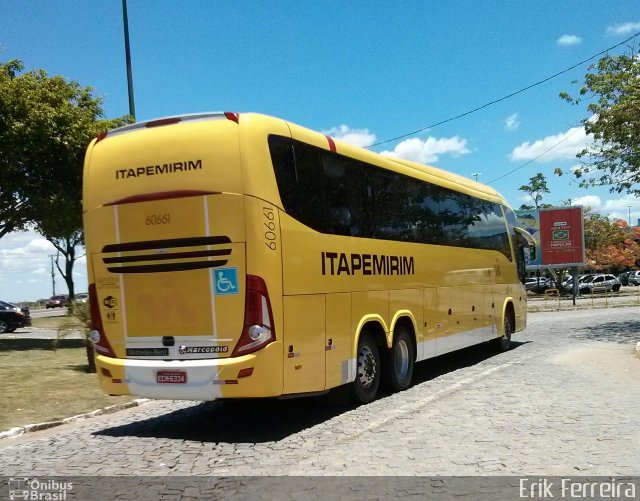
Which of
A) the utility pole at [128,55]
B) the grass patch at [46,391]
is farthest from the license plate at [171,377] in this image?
the utility pole at [128,55]

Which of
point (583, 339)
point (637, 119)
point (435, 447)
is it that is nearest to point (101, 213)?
point (435, 447)

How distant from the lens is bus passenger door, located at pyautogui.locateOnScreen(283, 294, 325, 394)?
680cm

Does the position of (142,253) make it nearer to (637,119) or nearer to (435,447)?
(435,447)

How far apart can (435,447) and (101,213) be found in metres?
4.76

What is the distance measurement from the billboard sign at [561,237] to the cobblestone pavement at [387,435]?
29655mm

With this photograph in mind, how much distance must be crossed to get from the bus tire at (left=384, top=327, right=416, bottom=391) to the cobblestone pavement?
0.75 feet

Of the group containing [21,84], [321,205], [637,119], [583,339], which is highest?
[21,84]

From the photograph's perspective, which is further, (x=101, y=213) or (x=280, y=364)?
(x=101, y=213)

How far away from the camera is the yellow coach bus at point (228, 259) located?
6.57 metres

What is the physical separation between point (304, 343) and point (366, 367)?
198cm

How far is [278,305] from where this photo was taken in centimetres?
670

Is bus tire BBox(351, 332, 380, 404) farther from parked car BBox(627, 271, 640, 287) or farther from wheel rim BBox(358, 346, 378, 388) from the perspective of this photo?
parked car BBox(627, 271, 640, 287)

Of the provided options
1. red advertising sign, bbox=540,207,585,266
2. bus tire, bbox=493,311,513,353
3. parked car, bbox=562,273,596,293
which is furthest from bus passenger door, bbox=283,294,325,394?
parked car, bbox=562,273,596,293

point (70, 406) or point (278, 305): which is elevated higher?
point (278, 305)
